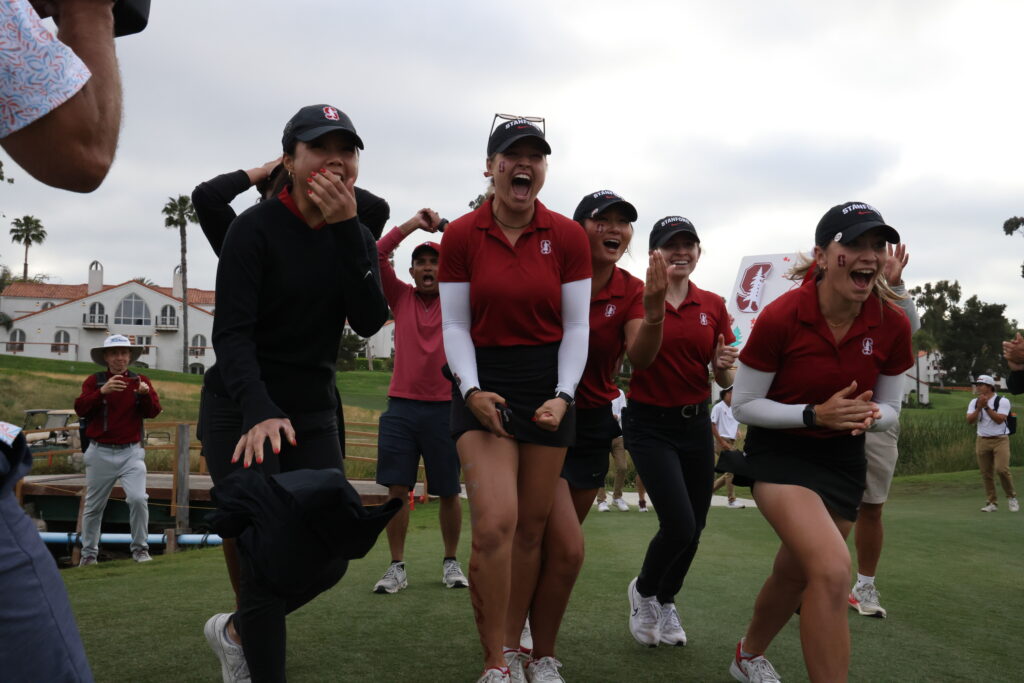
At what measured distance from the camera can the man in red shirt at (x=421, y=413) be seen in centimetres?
690

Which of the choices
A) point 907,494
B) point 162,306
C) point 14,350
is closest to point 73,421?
point 907,494

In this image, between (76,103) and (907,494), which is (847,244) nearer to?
(76,103)

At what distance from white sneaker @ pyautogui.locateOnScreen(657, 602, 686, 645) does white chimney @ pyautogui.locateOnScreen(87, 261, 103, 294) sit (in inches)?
3653

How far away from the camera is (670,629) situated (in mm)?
5027

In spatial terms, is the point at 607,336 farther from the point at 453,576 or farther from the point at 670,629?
the point at 453,576

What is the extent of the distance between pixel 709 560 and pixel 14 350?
93.1 metres

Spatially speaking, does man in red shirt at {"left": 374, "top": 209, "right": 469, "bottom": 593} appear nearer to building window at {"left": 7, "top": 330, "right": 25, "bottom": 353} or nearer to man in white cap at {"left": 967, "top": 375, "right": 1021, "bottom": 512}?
man in white cap at {"left": 967, "top": 375, "right": 1021, "bottom": 512}

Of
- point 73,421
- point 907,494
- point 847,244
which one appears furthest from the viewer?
point 73,421

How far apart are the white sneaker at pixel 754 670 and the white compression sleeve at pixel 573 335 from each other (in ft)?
5.24

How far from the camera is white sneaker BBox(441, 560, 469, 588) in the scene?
6.52 m

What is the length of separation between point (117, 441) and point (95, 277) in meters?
85.7

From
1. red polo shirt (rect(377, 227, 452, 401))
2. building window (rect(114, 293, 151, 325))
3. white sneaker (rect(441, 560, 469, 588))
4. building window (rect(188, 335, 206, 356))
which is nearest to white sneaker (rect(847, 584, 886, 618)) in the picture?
white sneaker (rect(441, 560, 469, 588))

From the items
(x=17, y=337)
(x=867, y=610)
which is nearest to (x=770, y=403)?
(x=867, y=610)

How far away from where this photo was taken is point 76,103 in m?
1.54
